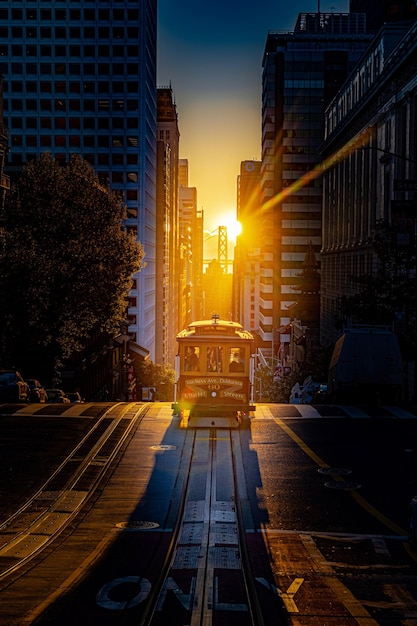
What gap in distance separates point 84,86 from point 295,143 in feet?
112

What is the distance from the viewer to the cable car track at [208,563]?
407 inches

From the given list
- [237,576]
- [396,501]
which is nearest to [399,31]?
[396,501]

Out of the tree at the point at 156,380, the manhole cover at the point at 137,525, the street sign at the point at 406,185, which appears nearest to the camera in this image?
the manhole cover at the point at 137,525

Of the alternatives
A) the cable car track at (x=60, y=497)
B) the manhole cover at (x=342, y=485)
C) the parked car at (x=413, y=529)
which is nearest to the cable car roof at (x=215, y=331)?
the cable car track at (x=60, y=497)

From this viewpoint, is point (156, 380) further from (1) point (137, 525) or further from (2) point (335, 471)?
(1) point (137, 525)

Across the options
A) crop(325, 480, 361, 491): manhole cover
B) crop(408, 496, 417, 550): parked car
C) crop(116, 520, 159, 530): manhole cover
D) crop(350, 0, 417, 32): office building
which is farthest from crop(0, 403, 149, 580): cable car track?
crop(350, 0, 417, 32): office building

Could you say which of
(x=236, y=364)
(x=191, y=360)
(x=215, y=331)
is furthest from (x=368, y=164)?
(x=191, y=360)

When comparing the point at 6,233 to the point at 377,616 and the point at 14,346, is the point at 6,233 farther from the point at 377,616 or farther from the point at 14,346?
the point at 377,616

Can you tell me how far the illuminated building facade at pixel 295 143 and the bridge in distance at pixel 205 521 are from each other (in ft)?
336

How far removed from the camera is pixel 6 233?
41625 millimetres

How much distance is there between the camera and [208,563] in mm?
12820

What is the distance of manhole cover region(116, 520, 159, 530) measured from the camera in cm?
1537

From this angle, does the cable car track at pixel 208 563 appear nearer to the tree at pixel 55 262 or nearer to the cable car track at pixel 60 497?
the cable car track at pixel 60 497

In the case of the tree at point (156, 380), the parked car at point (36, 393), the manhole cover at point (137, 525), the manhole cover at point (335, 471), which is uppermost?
the manhole cover at point (137, 525)
